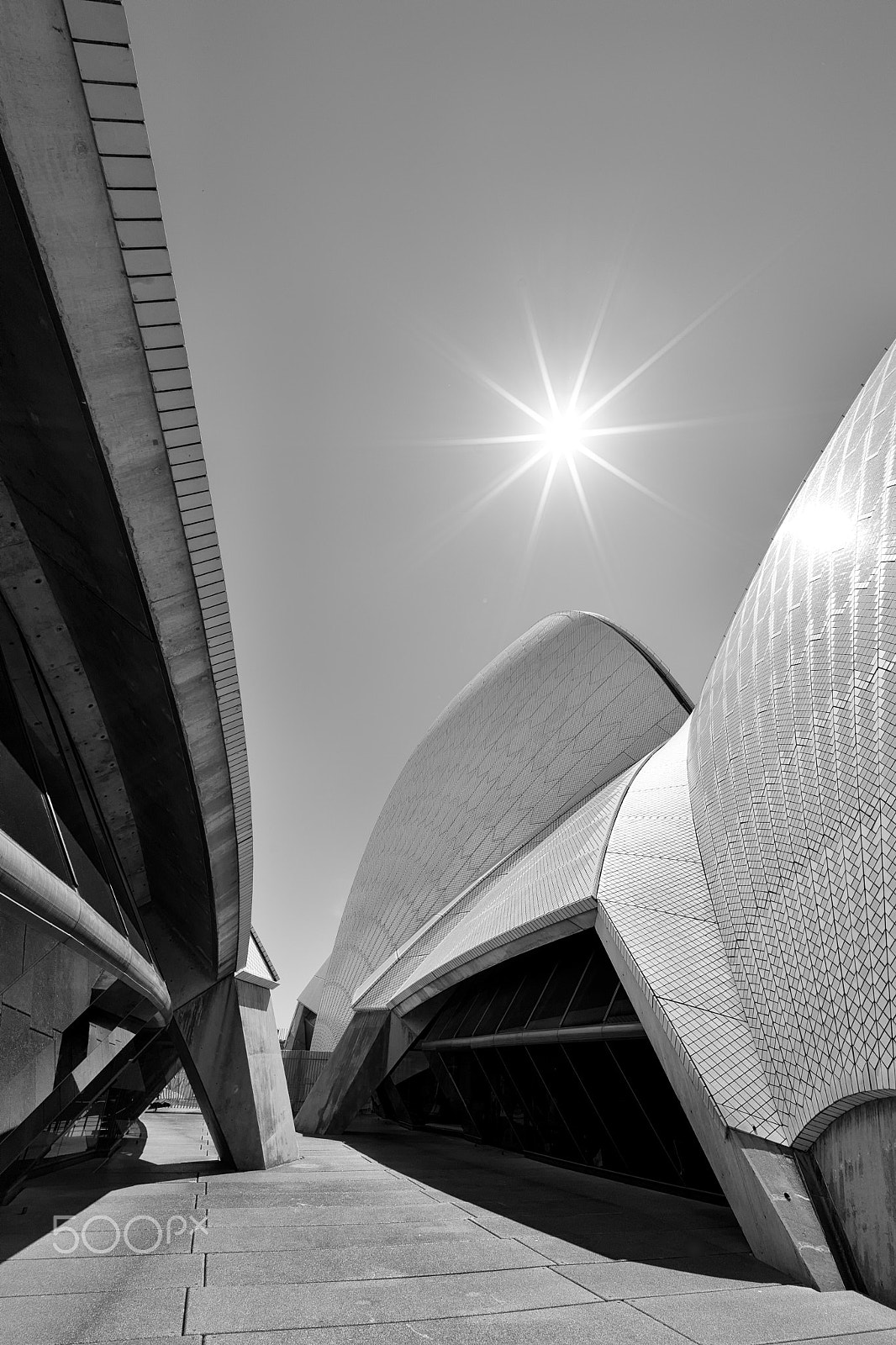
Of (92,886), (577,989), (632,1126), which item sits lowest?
(632,1126)

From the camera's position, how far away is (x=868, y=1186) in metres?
5.60

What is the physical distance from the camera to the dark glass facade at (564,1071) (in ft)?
33.3

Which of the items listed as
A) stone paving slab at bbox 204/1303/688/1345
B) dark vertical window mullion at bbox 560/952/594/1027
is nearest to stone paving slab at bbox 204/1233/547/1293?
stone paving slab at bbox 204/1303/688/1345

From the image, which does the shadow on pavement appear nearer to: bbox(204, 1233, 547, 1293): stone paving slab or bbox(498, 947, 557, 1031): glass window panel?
bbox(204, 1233, 547, 1293): stone paving slab

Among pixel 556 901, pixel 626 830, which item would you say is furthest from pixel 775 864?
pixel 626 830

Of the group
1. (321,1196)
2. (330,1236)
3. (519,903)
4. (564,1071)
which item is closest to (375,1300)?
(330,1236)

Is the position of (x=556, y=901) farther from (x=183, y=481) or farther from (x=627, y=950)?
(x=183, y=481)

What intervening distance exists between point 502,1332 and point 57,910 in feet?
11.6

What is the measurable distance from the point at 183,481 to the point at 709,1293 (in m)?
6.31

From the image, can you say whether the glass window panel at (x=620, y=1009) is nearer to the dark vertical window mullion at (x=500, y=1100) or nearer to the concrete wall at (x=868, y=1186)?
Answer: the concrete wall at (x=868, y=1186)

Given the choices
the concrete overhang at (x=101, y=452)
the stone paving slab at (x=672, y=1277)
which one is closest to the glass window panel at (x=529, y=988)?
the stone paving slab at (x=672, y=1277)

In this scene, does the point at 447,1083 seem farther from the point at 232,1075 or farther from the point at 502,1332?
the point at 502,1332

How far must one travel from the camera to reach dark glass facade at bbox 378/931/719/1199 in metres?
10.1

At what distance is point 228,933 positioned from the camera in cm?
1098
